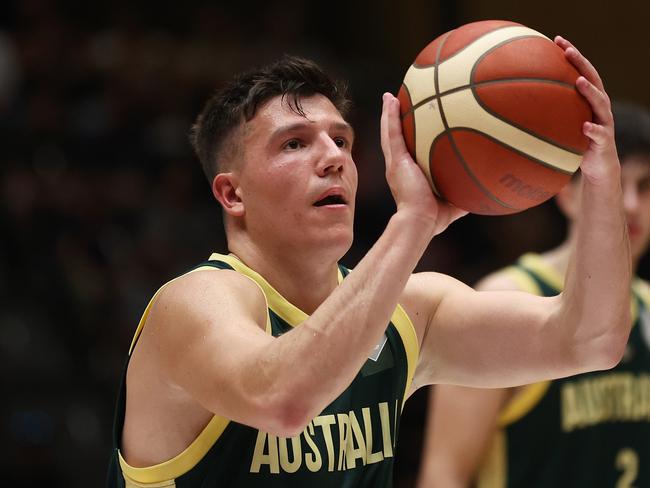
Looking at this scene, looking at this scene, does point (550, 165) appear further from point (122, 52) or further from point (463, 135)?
point (122, 52)

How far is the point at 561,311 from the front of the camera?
3.74 metres

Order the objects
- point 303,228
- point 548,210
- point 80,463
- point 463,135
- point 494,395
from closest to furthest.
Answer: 1. point 463,135
2. point 303,228
3. point 494,395
4. point 80,463
5. point 548,210

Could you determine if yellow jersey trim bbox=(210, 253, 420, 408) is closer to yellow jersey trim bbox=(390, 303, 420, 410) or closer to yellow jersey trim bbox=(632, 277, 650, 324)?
yellow jersey trim bbox=(390, 303, 420, 410)

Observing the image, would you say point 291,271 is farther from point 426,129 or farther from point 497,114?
point 497,114

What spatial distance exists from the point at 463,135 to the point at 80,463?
6.30 meters

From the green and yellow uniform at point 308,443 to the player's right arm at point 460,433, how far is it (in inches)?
52.9

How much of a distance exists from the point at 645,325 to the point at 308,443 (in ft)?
8.98

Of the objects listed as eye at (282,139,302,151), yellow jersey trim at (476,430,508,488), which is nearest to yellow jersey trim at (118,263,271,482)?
eye at (282,139,302,151)

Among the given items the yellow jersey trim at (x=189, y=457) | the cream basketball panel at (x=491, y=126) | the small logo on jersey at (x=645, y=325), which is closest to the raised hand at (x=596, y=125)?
the cream basketball panel at (x=491, y=126)

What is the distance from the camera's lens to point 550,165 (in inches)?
132

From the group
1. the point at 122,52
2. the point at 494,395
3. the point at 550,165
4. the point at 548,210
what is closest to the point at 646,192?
the point at 494,395

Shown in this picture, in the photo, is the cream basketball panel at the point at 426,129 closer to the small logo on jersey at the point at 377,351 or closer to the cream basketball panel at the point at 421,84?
the cream basketball panel at the point at 421,84

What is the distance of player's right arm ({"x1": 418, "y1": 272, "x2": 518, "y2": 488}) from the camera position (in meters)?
5.17

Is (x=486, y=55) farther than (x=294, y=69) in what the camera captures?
No
